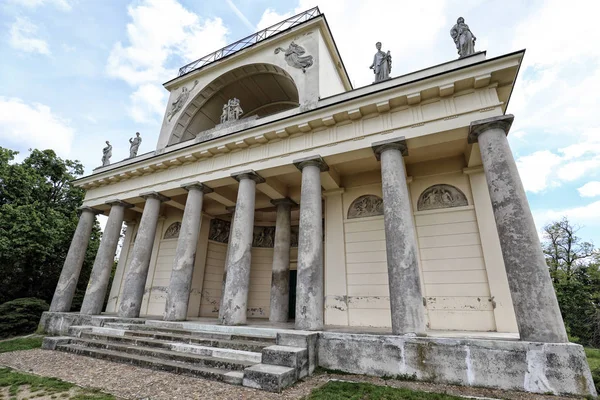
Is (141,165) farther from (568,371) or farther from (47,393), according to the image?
(568,371)

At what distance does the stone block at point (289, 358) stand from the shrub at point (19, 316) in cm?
1277

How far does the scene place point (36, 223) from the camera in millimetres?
13906

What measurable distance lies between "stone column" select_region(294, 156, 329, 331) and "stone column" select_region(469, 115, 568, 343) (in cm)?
407

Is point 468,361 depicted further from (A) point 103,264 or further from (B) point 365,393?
(A) point 103,264

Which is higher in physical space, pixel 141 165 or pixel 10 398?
pixel 141 165

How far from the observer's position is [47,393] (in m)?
4.42

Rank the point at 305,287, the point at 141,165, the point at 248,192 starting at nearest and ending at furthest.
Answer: the point at 305,287
the point at 248,192
the point at 141,165

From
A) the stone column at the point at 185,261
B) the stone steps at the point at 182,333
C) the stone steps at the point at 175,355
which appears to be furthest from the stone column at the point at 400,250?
the stone column at the point at 185,261

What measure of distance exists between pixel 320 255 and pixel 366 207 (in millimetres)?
3478

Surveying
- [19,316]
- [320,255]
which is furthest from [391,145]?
[19,316]

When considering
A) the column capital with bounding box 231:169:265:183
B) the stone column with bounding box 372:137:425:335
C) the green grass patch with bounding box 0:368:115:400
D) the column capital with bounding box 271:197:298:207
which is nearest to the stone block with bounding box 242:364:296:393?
the green grass patch with bounding box 0:368:115:400

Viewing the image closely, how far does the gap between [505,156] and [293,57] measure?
8.38 m

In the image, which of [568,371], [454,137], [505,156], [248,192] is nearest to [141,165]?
[248,192]

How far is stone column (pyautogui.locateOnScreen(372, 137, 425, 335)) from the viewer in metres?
5.93
